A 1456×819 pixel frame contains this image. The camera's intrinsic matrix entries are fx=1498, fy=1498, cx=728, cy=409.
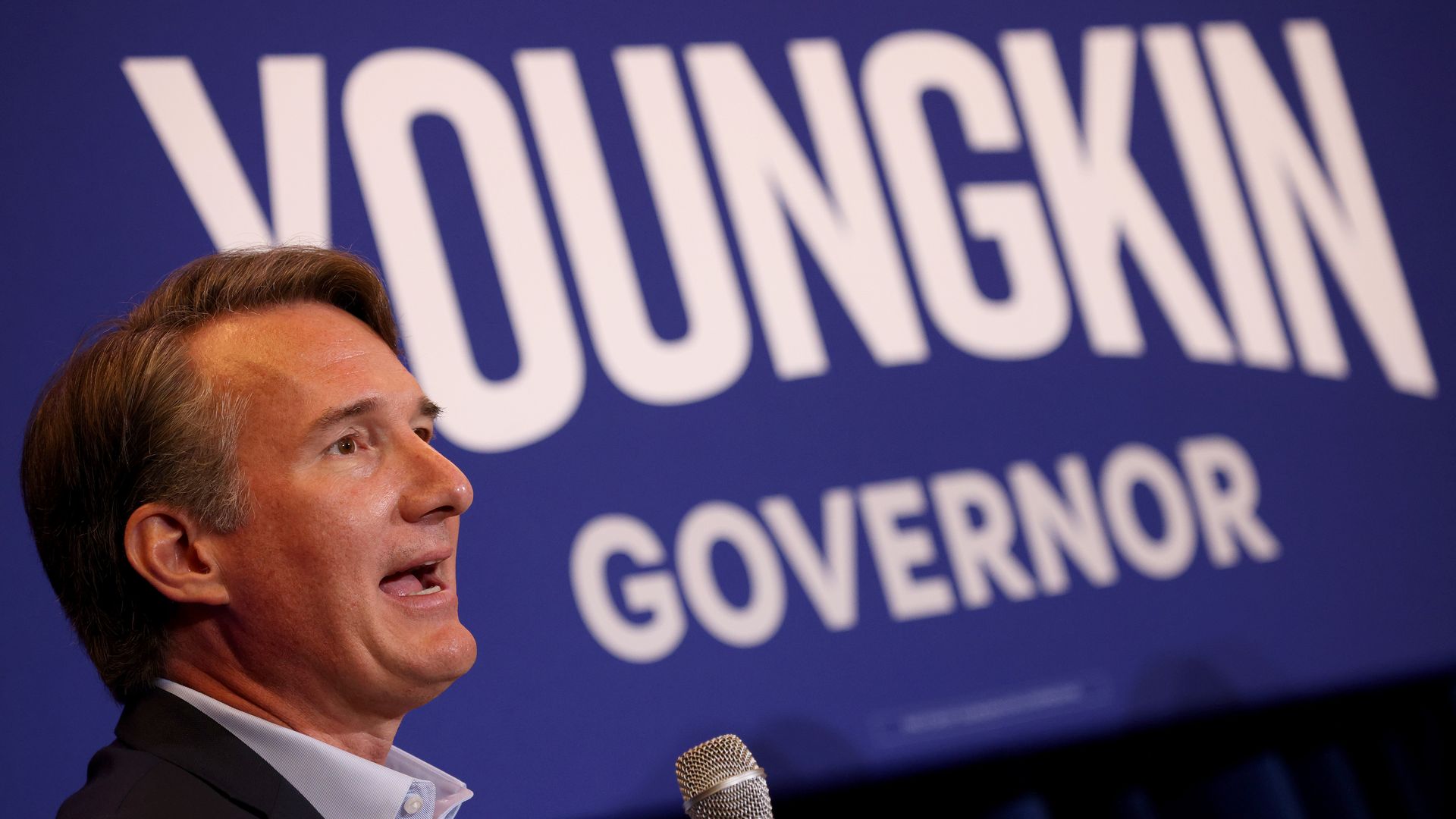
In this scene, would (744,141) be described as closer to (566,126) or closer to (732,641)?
(566,126)

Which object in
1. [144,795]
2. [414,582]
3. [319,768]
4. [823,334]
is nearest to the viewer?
[144,795]

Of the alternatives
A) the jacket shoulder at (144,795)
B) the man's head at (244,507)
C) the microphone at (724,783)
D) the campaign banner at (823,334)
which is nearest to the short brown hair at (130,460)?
the man's head at (244,507)

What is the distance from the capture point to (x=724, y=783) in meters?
1.31

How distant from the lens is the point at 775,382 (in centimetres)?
256

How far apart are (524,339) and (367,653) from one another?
106 cm

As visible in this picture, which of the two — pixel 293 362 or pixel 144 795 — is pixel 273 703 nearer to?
pixel 144 795

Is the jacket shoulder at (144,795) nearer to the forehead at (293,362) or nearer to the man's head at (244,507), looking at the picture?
the man's head at (244,507)

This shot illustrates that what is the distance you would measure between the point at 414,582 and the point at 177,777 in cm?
29

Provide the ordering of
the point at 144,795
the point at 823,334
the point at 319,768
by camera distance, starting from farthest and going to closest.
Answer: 1. the point at 823,334
2. the point at 319,768
3. the point at 144,795

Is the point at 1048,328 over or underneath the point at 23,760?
over

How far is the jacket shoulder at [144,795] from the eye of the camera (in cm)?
124

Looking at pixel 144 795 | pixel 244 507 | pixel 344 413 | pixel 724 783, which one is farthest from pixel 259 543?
pixel 724 783

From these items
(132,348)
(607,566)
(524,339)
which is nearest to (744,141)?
(524,339)

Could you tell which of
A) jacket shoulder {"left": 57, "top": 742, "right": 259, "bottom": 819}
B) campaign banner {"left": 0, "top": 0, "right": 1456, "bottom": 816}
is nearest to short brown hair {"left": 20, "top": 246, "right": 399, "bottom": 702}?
jacket shoulder {"left": 57, "top": 742, "right": 259, "bottom": 819}
